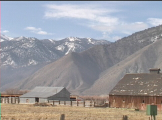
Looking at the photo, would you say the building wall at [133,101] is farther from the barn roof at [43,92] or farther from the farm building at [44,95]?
the barn roof at [43,92]

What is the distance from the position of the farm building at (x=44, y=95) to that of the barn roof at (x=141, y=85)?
20.3 meters

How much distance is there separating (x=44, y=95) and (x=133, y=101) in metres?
25.8

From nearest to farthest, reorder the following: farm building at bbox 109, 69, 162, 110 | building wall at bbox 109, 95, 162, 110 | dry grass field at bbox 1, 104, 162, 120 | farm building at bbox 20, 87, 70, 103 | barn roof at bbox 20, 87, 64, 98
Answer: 1. dry grass field at bbox 1, 104, 162, 120
2. building wall at bbox 109, 95, 162, 110
3. farm building at bbox 109, 69, 162, 110
4. farm building at bbox 20, 87, 70, 103
5. barn roof at bbox 20, 87, 64, 98

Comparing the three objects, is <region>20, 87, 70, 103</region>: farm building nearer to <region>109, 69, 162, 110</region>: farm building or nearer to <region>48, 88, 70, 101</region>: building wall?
<region>48, 88, 70, 101</region>: building wall

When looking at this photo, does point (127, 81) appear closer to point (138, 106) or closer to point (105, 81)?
point (138, 106)

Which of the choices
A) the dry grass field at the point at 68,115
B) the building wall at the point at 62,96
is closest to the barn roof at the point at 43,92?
the building wall at the point at 62,96

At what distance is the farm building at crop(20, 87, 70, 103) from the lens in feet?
246

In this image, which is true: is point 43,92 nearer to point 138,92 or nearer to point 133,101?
point 133,101

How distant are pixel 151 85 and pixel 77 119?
29710 millimetres

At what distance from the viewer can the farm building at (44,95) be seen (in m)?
74.9

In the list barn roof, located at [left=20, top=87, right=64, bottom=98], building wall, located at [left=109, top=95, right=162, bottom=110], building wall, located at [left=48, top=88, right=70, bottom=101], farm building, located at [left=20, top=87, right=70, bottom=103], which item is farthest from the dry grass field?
building wall, located at [left=48, top=88, right=70, bottom=101]

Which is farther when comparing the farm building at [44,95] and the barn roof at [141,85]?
the farm building at [44,95]

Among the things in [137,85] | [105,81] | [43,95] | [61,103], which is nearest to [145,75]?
[137,85]

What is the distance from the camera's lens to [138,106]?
2154 inches
